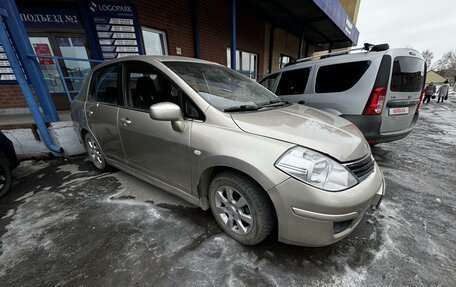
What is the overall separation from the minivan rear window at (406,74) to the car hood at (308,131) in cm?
185

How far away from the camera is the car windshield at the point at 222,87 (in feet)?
6.43

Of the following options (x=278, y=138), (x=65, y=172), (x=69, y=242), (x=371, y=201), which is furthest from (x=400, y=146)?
(x=65, y=172)

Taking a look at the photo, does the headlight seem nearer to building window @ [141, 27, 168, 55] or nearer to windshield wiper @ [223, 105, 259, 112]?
windshield wiper @ [223, 105, 259, 112]

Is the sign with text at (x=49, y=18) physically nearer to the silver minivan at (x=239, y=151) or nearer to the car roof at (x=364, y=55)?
the silver minivan at (x=239, y=151)

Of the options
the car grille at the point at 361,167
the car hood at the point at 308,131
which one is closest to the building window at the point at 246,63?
the car hood at the point at 308,131

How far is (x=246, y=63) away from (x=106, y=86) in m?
8.32

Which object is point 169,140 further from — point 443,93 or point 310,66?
point 443,93

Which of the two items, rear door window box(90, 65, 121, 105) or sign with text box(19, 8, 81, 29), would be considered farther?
sign with text box(19, 8, 81, 29)

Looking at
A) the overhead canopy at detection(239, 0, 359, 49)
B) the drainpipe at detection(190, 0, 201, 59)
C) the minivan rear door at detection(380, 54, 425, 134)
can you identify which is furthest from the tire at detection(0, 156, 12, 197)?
the overhead canopy at detection(239, 0, 359, 49)

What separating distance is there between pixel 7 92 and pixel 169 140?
21.2ft

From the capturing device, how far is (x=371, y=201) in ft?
5.19

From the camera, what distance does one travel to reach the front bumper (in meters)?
1.38

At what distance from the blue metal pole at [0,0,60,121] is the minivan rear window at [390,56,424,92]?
5915 mm

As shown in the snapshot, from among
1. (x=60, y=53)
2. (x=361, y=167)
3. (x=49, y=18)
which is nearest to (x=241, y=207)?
(x=361, y=167)
